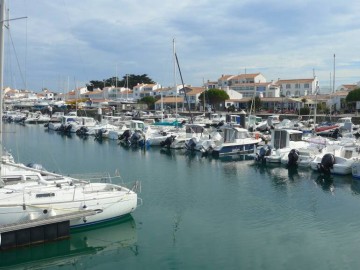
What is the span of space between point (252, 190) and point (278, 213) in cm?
481

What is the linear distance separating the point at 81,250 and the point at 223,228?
5.57 metres

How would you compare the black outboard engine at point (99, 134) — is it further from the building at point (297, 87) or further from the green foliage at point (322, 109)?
the building at point (297, 87)

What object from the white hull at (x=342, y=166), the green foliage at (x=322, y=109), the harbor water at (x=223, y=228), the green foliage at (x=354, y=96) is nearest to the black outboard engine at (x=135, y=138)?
the harbor water at (x=223, y=228)

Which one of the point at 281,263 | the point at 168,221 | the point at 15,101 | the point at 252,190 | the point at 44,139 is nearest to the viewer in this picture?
the point at 281,263

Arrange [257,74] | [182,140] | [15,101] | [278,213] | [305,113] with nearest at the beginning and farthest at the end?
[278,213] → [182,140] → [305,113] → [15,101] → [257,74]

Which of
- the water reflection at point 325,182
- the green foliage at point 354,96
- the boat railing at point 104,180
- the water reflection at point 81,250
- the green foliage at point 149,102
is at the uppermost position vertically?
the green foliage at point 354,96

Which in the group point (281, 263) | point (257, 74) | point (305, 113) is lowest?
point (281, 263)

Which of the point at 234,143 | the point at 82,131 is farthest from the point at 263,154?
the point at 82,131

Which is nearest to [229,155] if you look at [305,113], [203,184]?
[203,184]

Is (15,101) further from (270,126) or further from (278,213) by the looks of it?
(278,213)

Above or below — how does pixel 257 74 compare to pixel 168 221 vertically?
above

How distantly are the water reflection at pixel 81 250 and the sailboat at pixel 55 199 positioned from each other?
1.45 feet

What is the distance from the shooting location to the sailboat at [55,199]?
1468 centimetres

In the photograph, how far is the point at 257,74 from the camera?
110688mm
